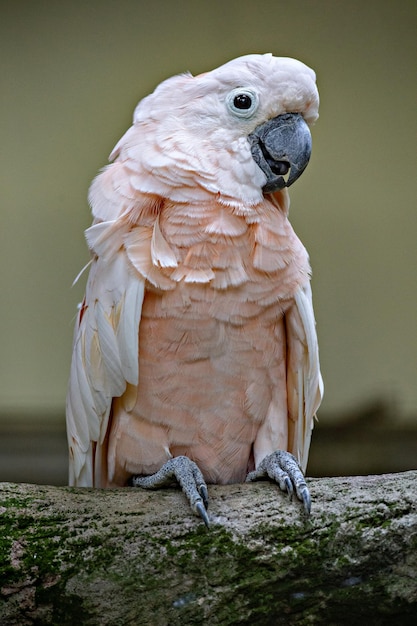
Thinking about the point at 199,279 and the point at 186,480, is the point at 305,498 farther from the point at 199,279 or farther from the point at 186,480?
the point at 199,279

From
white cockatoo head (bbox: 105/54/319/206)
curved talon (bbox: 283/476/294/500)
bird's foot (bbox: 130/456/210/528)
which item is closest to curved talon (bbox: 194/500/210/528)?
bird's foot (bbox: 130/456/210/528)

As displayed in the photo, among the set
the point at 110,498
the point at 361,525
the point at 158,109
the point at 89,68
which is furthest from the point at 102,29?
the point at 361,525

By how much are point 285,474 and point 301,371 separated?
15.1 inches

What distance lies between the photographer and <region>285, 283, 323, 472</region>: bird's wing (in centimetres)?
240

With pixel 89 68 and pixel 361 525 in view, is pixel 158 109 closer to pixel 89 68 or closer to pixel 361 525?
pixel 361 525

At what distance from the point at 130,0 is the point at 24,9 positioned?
1.78 feet

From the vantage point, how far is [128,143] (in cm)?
238

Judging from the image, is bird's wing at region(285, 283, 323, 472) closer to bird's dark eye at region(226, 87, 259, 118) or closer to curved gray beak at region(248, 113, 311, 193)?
curved gray beak at region(248, 113, 311, 193)

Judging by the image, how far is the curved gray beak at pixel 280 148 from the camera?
2.29 meters

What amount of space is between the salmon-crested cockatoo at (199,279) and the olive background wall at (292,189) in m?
1.85

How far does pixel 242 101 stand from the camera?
2.28m

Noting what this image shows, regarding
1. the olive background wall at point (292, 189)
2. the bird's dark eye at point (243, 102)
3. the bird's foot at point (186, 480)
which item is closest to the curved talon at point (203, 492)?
the bird's foot at point (186, 480)

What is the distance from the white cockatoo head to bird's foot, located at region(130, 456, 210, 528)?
2.46ft

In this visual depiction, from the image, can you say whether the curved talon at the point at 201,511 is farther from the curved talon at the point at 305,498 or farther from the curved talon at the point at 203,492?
the curved talon at the point at 305,498
